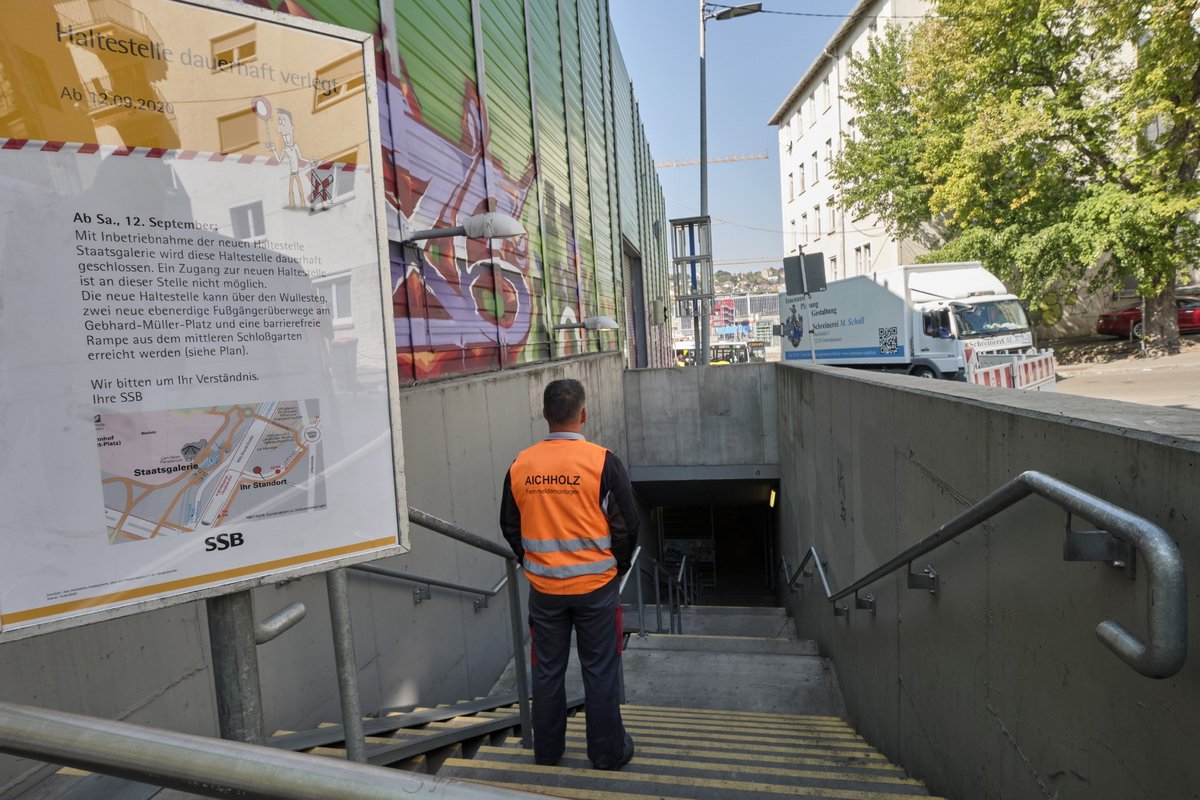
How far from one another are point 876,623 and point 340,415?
13.2ft

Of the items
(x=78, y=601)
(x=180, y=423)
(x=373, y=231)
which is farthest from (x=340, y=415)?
(x=78, y=601)

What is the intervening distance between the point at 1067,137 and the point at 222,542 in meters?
21.9

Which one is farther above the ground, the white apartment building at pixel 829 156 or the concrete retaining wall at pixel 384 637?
the white apartment building at pixel 829 156

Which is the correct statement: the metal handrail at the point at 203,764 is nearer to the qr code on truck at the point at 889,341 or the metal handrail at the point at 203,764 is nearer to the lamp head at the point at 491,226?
the lamp head at the point at 491,226

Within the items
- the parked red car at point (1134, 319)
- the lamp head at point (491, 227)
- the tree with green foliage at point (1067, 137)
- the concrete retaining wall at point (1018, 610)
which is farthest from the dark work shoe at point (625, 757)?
the parked red car at point (1134, 319)

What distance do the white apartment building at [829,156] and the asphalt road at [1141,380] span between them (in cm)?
1205

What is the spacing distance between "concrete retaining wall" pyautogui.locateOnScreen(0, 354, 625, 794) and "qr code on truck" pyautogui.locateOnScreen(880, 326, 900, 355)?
11.9m

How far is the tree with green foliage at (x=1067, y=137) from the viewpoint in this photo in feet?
51.4

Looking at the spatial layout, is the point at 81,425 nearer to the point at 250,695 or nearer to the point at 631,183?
the point at 250,695

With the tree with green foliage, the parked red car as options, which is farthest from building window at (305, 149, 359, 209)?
the parked red car

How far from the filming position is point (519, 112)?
9.03 meters

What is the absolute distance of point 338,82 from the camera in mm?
1763

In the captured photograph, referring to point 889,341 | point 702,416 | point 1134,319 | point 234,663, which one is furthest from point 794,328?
point 234,663

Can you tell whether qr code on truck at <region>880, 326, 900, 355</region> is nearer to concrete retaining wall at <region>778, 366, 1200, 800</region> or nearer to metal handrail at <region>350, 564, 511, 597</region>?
concrete retaining wall at <region>778, 366, 1200, 800</region>
